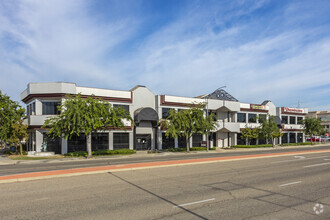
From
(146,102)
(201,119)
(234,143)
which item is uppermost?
(146,102)

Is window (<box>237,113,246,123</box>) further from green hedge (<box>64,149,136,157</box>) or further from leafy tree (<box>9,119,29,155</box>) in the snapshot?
leafy tree (<box>9,119,29,155</box>)

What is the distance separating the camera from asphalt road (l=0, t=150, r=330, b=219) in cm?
747

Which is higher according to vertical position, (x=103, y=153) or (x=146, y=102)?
(x=146, y=102)

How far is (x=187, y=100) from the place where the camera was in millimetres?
41031

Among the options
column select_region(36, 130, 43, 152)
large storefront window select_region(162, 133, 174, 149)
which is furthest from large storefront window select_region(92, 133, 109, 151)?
large storefront window select_region(162, 133, 174, 149)

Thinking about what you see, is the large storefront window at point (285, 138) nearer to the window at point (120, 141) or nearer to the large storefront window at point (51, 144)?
the window at point (120, 141)

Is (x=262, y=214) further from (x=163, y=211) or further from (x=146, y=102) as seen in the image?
(x=146, y=102)

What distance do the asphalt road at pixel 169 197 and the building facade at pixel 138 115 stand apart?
1915 cm

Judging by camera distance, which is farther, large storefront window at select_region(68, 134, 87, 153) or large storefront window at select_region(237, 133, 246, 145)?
large storefront window at select_region(237, 133, 246, 145)

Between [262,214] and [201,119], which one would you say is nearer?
[262,214]

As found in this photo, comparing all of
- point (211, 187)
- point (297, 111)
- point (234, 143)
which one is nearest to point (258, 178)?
point (211, 187)

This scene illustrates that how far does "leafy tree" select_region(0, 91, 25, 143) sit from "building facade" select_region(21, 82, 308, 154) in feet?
4.56

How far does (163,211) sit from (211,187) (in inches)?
156

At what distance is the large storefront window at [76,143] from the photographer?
105 feet
